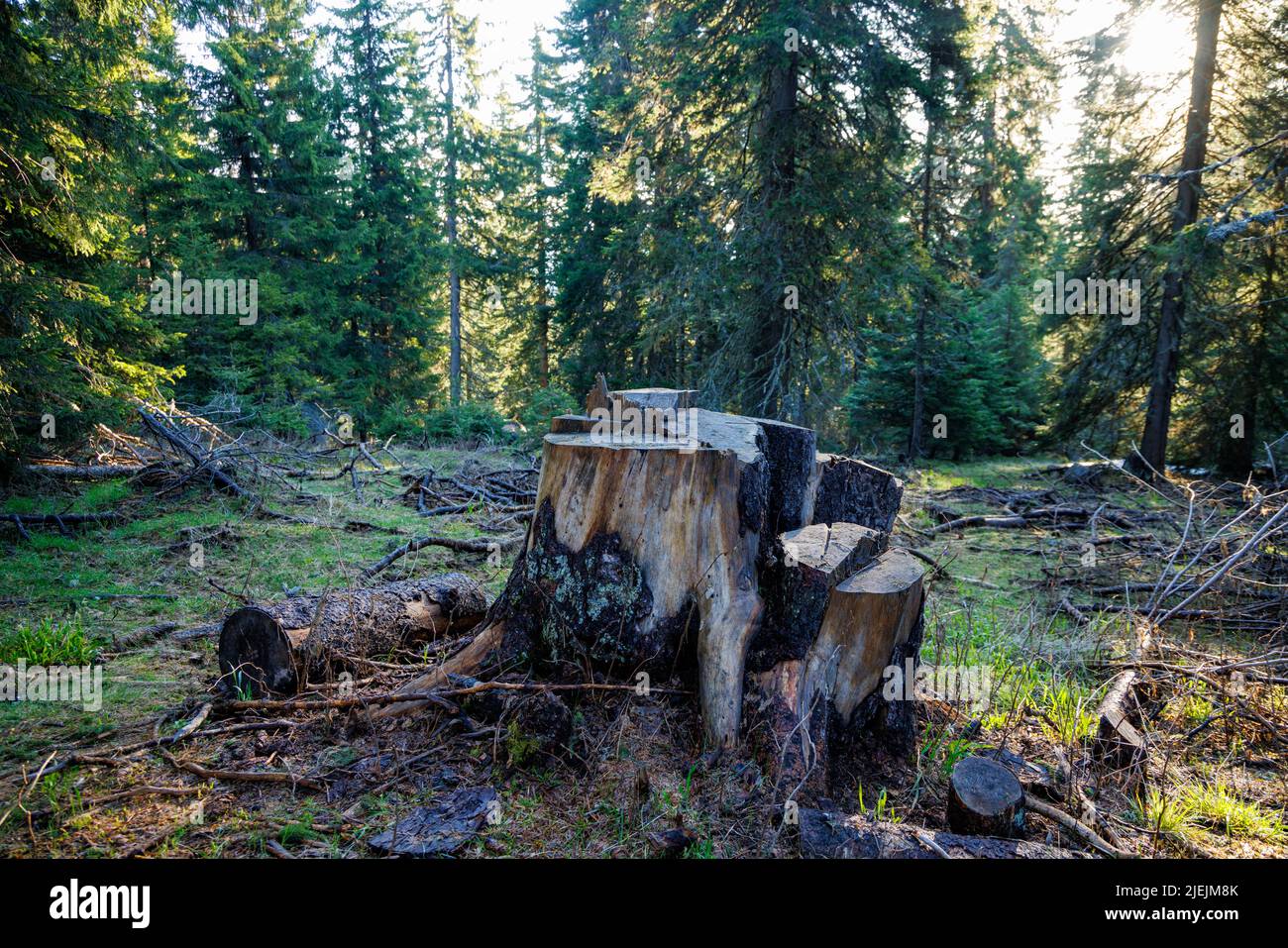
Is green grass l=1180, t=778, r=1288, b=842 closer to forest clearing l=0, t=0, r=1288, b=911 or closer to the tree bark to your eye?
forest clearing l=0, t=0, r=1288, b=911

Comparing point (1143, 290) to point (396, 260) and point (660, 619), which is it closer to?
point (660, 619)

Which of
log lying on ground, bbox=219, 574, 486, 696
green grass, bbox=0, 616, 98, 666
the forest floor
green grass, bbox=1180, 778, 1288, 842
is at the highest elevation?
log lying on ground, bbox=219, 574, 486, 696

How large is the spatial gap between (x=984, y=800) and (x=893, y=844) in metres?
0.47

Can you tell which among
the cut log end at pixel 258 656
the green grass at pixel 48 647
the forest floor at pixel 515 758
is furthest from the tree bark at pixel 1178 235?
the green grass at pixel 48 647

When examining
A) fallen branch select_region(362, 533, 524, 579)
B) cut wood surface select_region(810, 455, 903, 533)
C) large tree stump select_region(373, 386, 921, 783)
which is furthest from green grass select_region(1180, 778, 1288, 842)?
fallen branch select_region(362, 533, 524, 579)

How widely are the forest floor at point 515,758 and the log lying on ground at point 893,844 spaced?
0.17 m

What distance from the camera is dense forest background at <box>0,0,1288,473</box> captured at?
6.66 meters

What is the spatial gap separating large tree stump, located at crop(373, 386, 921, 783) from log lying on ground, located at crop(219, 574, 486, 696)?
1.85 feet

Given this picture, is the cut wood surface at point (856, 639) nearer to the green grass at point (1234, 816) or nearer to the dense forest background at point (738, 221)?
the green grass at point (1234, 816)

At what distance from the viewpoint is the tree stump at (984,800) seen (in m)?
2.45

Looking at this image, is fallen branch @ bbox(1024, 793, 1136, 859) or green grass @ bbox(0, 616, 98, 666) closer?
fallen branch @ bbox(1024, 793, 1136, 859)

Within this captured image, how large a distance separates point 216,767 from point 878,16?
1343cm

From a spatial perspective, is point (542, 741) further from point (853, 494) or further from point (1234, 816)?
point (1234, 816)

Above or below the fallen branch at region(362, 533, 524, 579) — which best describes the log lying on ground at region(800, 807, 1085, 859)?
below
